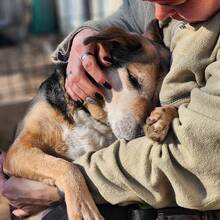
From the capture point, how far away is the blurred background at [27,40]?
6008 mm

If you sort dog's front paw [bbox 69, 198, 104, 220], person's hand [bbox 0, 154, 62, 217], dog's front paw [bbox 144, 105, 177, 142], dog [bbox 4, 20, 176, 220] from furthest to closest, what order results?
dog [bbox 4, 20, 176, 220], person's hand [bbox 0, 154, 62, 217], dog's front paw [bbox 69, 198, 104, 220], dog's front paw [bbox 144, 105, 177, 142]

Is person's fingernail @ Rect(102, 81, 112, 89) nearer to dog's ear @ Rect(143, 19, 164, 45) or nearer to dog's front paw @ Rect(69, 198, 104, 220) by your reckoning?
dog's ear @ Rect(143, 19, 164, 45)

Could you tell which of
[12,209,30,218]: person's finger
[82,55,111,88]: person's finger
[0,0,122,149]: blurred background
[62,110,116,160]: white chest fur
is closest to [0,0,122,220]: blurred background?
[0,0,122,149]: blurred background

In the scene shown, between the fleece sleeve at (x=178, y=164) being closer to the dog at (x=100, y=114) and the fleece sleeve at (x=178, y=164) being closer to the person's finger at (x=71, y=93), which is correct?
the dog at (x=100, y=114)

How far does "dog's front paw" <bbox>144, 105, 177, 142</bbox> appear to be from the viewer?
7.19ft

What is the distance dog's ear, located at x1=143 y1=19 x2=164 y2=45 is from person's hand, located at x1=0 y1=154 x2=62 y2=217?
2.95ft

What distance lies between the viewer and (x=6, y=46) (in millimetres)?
10742

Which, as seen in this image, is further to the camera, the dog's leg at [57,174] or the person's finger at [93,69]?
the person's finger at [93,69]

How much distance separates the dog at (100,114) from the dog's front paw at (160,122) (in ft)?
1.18

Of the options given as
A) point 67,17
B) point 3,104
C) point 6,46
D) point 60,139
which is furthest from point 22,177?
point 67,17

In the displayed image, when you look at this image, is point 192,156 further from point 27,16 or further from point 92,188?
point 27,16

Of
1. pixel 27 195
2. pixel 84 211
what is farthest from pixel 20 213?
pixel 84 211

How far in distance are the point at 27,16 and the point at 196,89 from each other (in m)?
10.6

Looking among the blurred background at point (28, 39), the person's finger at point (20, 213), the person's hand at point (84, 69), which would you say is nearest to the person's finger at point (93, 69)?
the person's hand at point (84, 69)
